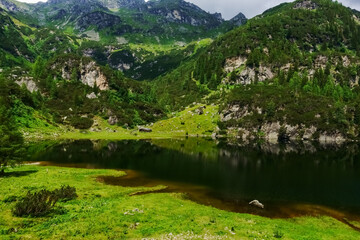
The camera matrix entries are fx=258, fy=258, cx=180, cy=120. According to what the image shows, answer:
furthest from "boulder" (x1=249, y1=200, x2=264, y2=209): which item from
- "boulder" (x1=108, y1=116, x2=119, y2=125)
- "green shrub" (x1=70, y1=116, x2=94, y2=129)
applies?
"boulder" (x1=108, y1=116, x2=119, y2=125)

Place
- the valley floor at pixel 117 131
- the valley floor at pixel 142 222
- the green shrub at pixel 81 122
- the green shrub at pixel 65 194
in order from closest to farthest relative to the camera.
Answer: the valley floor at pixel 142 222 → the green shrub at pixel 65 194 → the valley floor at pixel 117 131 → the green shrub at pixel 81 122

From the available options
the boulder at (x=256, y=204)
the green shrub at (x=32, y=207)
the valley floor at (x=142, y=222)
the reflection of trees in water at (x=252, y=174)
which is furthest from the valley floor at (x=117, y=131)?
the boulder at (x=256, y=204)

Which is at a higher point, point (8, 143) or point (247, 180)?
point (8, 143)

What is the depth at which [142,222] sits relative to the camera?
2827 centimetres

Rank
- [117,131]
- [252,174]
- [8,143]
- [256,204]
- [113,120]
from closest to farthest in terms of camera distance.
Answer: [256,204] < [8,143] < [252,174] < [117,131] < [113,120]

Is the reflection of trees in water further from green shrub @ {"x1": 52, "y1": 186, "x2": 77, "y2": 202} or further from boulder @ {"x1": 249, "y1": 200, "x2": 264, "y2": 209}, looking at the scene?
green shrub @ {"x1": 52, "y1": 186, "x2": 77, "y2": 202}

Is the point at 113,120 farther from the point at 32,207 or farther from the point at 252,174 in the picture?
the point at 32,207

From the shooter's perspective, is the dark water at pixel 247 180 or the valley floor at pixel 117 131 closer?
the dark water at pixel 247 180

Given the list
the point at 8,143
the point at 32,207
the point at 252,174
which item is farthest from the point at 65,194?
the point at 252,174

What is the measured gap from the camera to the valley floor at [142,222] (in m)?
24.4

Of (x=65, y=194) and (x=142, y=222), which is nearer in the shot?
(x=142, y=222)

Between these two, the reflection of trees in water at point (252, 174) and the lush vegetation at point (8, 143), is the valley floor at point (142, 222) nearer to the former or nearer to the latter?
the lush vegetation at point (8, 143)

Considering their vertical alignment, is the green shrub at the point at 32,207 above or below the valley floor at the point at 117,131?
below

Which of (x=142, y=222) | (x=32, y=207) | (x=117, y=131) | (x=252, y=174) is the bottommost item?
(x=252, y=174)
